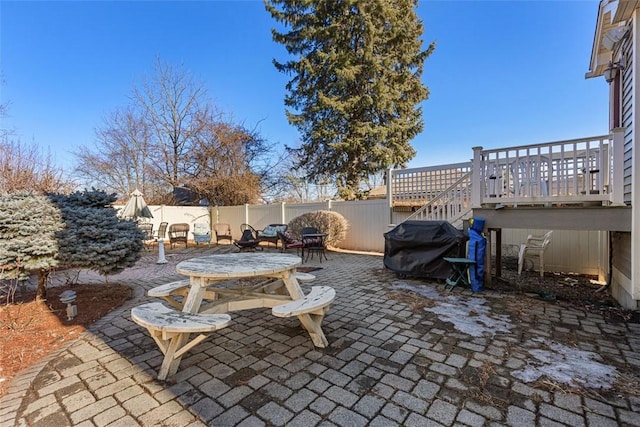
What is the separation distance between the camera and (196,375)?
203cm

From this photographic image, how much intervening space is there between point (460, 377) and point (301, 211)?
26.7 ft

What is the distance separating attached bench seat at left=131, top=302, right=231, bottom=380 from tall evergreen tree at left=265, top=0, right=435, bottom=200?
926 centimetres

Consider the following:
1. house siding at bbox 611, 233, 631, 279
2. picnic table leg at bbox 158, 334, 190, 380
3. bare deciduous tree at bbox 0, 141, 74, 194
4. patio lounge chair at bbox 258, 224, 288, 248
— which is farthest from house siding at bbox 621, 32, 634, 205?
bare deciduous tree at bbox 0, 141, 74, 194

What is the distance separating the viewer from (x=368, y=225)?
334 inches

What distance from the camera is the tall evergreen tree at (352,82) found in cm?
1058

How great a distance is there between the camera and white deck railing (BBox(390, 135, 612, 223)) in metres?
3.75

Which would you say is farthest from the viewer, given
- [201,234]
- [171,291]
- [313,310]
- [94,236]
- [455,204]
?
[201,234]

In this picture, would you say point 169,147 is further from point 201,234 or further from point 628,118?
point 628,118

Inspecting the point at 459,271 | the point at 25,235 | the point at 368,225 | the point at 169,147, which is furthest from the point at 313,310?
the point at 169,147

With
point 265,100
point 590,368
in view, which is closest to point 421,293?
Answer: point 590,368

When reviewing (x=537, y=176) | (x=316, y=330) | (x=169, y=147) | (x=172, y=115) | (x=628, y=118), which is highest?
(x=172, y=115)

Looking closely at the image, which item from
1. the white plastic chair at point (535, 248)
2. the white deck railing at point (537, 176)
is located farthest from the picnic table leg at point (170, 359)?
the white plastic chair at point (535, 248)

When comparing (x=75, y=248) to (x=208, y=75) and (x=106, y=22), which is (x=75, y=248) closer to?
(x=106, y=22)

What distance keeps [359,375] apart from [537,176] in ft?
A: 13.0
